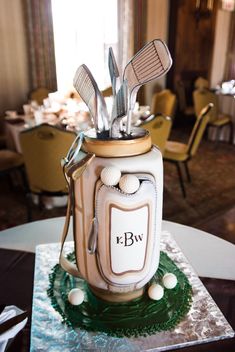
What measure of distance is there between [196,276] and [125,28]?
4259 millimetres

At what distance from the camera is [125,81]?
1.82 feet

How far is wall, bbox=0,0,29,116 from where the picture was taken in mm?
3703

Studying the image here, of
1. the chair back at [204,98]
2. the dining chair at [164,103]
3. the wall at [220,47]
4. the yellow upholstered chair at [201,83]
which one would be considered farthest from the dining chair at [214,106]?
the wall at [220,47]

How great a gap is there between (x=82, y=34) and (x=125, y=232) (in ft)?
13.7

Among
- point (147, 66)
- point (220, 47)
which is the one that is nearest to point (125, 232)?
point (147, 66)

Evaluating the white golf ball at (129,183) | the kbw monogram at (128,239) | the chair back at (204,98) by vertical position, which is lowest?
the chair back at (204,98)

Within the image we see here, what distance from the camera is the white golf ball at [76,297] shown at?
65 centimetres

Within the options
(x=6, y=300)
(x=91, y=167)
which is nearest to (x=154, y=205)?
(x=91, y=167)

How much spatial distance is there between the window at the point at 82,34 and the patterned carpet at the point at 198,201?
5.40 feet

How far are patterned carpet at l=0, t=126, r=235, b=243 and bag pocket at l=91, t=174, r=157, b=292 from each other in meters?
1.51

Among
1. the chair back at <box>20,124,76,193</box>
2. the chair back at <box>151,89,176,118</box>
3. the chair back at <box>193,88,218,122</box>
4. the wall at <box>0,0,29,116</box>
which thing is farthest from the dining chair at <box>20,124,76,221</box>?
the chair back at <box>193,88,218,122</box>

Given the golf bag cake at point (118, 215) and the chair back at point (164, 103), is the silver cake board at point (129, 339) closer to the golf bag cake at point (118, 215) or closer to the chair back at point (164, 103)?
the golf bag cake at point (118, 215)

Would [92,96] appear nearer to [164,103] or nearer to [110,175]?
[110,175]

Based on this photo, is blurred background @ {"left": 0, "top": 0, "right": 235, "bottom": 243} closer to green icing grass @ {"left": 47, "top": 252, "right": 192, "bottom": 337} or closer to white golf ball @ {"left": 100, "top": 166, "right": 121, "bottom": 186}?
green icing grass @ {"left": 47, "top": 252, "right": 192, "bottom": 337}
